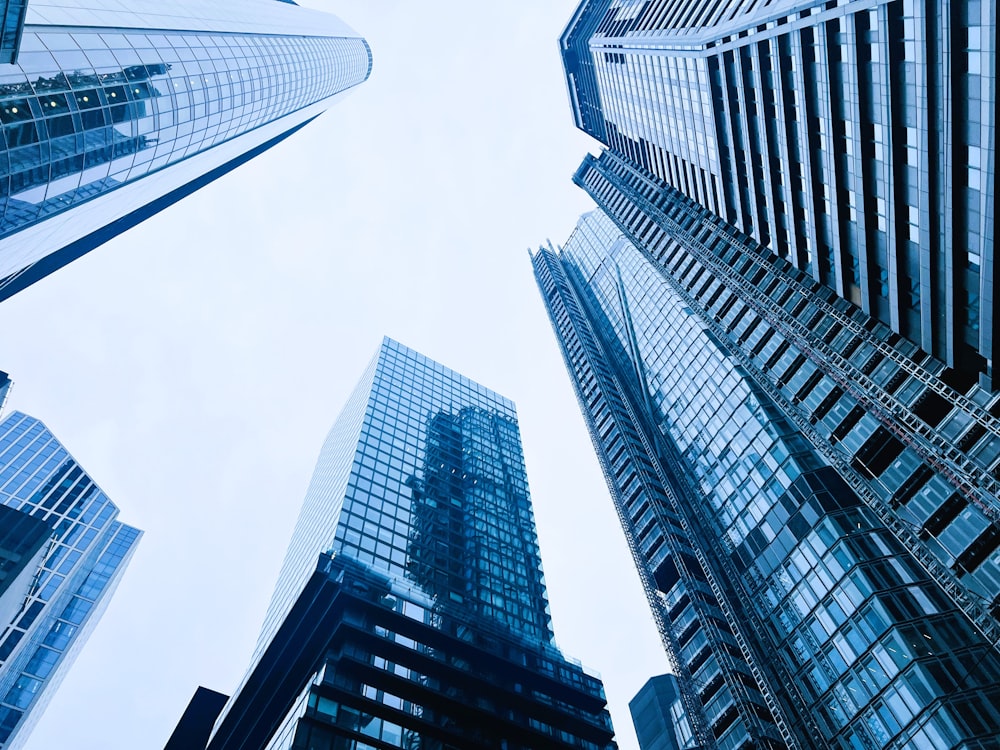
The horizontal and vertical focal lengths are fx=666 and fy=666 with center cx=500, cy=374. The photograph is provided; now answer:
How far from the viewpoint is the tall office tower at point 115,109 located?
119 feet

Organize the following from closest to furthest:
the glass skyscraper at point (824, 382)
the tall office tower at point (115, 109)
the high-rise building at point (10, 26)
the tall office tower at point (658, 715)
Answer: the high-rise building at point (10, 26), the tall office tower at point (115, 109), the glass skyscraper at point (824, 382), the tall office tower at point (658, 715)

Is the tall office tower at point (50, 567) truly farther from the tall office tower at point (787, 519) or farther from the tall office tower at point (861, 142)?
the tall office tower at point (861, 142)

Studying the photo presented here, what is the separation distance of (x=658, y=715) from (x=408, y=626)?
6693 cm

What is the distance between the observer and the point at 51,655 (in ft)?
374

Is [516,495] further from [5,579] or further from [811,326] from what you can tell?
[5,579]

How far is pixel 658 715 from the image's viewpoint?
346 feet

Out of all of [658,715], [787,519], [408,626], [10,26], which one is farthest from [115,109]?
[658,715]

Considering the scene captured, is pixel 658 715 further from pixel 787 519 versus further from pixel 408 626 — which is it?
pixel 408 626

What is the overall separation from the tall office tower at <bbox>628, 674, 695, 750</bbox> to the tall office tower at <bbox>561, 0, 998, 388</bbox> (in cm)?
6848

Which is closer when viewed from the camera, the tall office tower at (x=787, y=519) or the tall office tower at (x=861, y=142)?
the tall office tower at (x=861, y=142)

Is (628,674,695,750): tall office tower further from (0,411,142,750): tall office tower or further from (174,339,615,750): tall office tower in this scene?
(0,411,142,750): tall office tower

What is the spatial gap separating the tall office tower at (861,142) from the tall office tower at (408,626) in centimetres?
4276

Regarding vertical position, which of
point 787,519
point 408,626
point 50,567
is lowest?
point 50,567

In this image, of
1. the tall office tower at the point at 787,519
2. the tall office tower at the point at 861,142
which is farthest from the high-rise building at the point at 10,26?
the tall office tower at the point at 787,519
